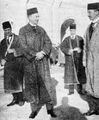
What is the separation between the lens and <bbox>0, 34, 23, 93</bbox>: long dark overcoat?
146 inches

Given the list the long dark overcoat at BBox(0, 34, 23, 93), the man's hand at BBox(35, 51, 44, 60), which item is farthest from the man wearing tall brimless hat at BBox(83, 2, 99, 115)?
the long dark overcoat at BBox(0, 34, 23, 93)

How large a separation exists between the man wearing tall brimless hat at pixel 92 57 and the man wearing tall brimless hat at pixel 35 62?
18.7 inches

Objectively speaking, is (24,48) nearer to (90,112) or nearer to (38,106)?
(38,106)

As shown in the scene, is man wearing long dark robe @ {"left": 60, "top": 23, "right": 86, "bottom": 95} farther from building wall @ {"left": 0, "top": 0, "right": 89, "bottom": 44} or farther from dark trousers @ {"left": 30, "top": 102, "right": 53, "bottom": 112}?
dark trousers @ {"left": 30, "top": 102, "right": 53, "bottom": 112}

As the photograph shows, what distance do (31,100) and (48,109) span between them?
0.23 metres

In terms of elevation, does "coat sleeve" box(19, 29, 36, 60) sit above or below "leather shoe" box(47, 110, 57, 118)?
above

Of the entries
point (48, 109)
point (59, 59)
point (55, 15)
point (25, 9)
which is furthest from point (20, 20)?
point (48, 109)

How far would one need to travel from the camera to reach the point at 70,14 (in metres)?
3.92

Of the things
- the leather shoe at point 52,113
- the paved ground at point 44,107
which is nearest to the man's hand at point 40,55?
the paved ground at point 44,107

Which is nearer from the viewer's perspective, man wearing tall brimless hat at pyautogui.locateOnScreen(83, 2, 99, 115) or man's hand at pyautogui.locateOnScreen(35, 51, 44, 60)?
man's hand at pyautogui.locateOnScreen(35, 51, 44, 60)

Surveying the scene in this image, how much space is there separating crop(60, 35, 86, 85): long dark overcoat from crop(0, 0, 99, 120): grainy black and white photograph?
13 millimetres

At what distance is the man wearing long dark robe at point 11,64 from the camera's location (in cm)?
371

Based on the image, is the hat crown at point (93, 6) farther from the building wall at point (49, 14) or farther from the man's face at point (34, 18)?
the man's face at point (34, 18)

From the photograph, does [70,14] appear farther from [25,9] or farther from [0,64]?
[0,64]
